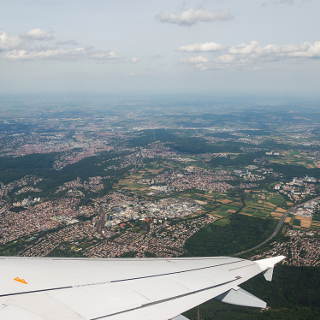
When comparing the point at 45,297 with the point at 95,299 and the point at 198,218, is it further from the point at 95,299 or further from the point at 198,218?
the point at 198,218

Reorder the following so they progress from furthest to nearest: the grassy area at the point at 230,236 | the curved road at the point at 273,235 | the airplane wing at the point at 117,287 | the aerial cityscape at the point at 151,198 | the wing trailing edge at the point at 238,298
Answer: the aerial cityscape at the point at 151,198 → the grassy area at the point at 230,236 → the curved road at the point at 273,235 → the wing trailing edge at the point at 238,298 → the airplane wing at the point at 117,287

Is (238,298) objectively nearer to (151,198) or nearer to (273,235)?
(273,235)

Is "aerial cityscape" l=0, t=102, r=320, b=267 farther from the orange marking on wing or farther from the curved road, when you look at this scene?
the orange marking on wing

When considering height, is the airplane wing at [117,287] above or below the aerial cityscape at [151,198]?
above

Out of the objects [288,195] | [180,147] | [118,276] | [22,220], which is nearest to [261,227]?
[288,195]

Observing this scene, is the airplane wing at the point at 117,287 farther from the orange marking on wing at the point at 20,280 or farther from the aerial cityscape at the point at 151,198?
the aerial cityscape at the point at 151,198

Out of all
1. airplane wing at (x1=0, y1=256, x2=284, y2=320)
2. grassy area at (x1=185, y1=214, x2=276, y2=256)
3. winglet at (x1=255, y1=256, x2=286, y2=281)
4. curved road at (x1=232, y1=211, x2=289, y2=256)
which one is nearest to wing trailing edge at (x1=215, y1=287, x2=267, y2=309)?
airplane wing at (x1=0, y1=256, x2=284, y2=320)

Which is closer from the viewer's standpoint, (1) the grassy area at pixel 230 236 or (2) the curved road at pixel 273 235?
(2) the curved road at pixel 273 235

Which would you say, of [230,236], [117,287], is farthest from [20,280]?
[230,236]

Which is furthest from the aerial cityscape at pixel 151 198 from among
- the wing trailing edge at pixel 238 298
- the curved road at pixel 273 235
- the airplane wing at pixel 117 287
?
the wing trailing edge at pixel 238 298
